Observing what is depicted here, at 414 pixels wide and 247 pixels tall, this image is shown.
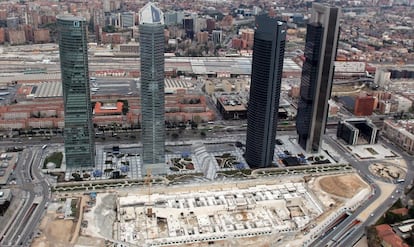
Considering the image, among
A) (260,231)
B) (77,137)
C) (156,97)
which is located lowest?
(260,231)

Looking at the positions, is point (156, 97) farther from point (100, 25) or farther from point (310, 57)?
point (100, 25)

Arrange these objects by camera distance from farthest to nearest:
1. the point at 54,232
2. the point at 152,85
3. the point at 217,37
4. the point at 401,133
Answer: the point at 217,37 → the point at 401,133 → the point at 152,85 → the point at 54,232

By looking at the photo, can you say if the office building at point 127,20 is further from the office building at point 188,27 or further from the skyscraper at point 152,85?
the skyscraper at point 152,85

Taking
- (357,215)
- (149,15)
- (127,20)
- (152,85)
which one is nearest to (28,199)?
(152,85)

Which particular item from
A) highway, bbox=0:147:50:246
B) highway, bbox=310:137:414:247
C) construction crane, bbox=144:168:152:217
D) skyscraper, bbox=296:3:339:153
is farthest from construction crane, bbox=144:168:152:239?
skyscraper, bbox=296:3:339:153

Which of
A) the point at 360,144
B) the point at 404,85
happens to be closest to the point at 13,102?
the point at 360,144

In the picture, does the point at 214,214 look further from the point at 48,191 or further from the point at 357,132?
the point at 357,132
